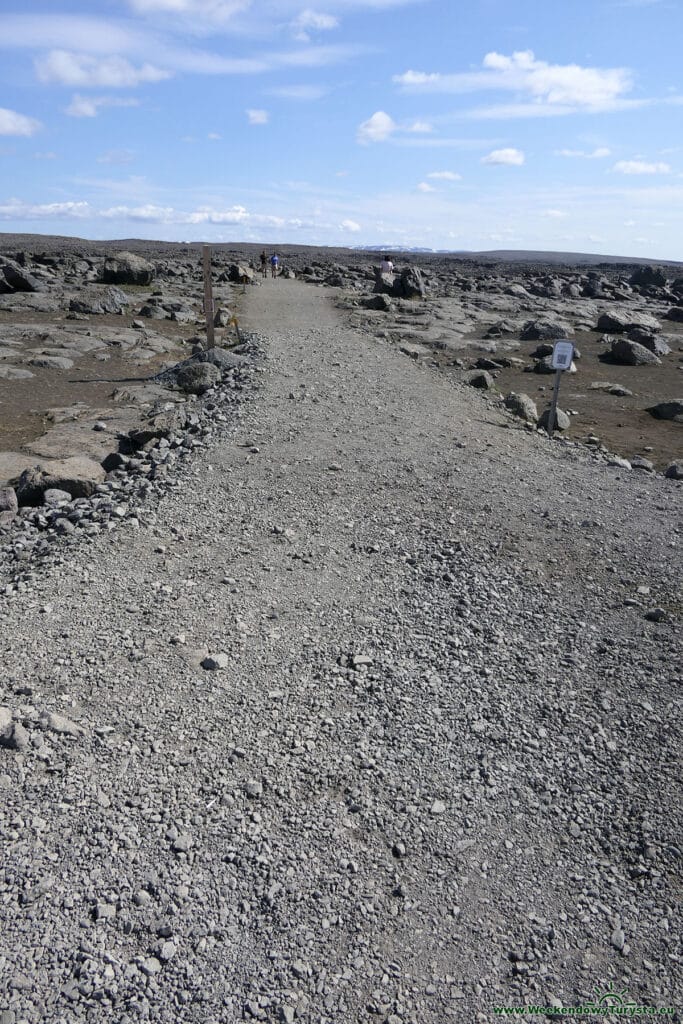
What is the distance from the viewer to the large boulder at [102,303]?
81.9 feet

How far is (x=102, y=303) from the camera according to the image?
25391 millimetres

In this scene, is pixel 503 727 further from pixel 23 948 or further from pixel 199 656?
pixel 23 948

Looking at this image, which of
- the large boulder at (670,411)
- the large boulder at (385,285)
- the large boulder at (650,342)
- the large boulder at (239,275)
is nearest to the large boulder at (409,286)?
the large boulder at (385,285)

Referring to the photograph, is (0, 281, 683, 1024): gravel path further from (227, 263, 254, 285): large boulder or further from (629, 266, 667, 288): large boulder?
(629, 266, 667, 288): large boulder

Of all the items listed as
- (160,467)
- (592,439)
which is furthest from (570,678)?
(592,439)

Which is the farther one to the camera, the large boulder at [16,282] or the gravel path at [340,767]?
the large boulder at [16,282]

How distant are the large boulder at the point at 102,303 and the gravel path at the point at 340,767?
62.4ft

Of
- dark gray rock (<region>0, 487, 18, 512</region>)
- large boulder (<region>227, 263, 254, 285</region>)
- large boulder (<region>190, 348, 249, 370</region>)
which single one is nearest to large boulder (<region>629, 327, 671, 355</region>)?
large boulder (<region>190, 348, 249, 370</region>)

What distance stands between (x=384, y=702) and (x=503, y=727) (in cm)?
78

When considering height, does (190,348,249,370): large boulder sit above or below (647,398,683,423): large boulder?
above

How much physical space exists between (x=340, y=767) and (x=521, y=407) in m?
10.2

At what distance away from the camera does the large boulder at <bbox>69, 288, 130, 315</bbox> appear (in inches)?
982

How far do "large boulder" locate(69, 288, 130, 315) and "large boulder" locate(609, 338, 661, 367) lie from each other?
51.6 ft

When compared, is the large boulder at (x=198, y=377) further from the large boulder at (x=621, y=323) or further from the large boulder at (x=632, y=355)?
the large boulder at (x=621, y=323)
